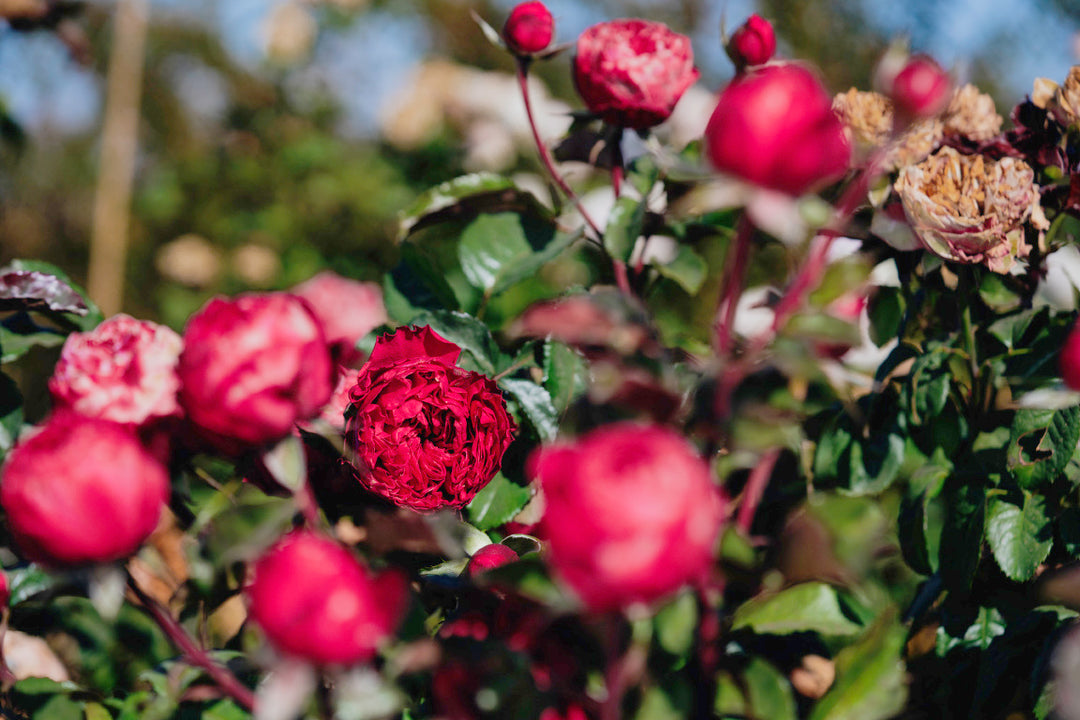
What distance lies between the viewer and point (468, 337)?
19.7 inches

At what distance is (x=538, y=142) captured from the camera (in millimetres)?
549

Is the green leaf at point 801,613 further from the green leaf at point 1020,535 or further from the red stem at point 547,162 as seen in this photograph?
the red stem at point 547,162

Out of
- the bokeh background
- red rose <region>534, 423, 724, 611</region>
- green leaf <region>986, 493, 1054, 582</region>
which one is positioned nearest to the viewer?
red rose <region>534, 423, 724, 611</region>

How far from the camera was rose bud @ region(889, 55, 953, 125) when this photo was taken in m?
0.30

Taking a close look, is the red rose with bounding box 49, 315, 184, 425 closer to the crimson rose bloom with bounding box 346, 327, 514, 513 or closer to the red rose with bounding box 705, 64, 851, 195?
the crimson rose bloom with bounding box 346, 327, 514, 513

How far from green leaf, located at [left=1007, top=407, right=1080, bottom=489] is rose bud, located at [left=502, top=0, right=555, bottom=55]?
1.21 feet

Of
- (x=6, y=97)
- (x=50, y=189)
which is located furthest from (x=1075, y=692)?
(x=50, y=189)

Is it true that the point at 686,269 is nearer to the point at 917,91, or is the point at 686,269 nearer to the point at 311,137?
the point at 917,91

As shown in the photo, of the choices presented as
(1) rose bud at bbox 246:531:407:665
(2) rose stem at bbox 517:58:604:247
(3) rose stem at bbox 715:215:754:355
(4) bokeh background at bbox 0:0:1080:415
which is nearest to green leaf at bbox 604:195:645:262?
(2) rose stem at bbox 517:58:604:247

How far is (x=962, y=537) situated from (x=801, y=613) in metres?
0.18

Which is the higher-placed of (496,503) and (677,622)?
(677,622)

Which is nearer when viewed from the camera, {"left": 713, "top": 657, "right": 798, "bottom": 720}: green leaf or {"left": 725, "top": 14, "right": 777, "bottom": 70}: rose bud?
{"left": 713, "top": 657, "right": 798, "bottom": 720}: green leaf

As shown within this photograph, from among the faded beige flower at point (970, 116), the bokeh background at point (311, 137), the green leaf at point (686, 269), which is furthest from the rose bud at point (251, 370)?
the bokeh background at point (311, 137)

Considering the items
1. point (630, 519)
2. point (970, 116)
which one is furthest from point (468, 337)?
point (970, 116)
